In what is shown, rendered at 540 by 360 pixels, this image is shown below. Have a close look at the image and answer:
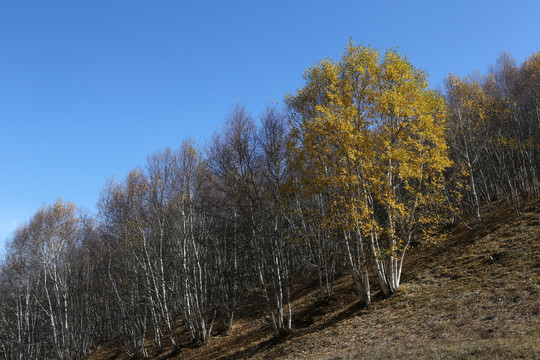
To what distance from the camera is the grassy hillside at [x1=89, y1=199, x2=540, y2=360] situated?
874 centimetres

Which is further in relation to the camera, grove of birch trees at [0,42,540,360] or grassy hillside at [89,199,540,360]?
grove of birch trees at [0,42,540,360]

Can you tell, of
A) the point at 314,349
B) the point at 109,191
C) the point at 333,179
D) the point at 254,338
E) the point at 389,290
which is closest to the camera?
Answer: the point at 314,349

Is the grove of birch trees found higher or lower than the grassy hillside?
higher

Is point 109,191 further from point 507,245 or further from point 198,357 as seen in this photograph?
point 507,245

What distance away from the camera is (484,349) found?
24.8 ft

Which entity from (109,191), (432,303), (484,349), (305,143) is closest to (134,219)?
(109,191)

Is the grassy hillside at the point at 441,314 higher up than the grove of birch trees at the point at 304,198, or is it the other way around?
the grove of birch trees at the point at 304,198

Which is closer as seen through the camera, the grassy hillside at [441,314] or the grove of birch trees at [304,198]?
the grassy hillside at [441,314]

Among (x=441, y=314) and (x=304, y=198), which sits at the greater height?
(x=304, y=198)

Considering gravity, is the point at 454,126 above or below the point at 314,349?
above

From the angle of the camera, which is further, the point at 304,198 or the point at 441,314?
the point at 304,198

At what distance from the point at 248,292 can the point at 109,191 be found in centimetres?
1345

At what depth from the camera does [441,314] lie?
37.6 feet

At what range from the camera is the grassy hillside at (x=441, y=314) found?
8742 mm
